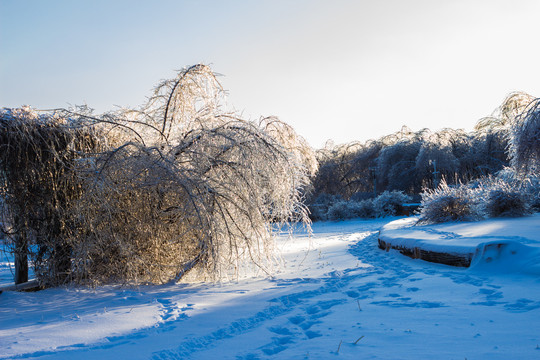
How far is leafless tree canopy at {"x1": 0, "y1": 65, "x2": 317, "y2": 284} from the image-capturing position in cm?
408

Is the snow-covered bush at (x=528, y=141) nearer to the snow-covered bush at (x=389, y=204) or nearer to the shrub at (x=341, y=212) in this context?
the snow-covered bush at (x=389, y=204)

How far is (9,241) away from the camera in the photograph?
179 inches

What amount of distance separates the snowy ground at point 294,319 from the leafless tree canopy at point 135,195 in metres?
0.41

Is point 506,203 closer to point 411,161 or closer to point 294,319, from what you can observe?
point 294,319

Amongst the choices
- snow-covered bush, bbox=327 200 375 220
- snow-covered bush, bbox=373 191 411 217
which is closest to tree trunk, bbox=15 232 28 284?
snow-covered bush, bbox=327 200 375 220

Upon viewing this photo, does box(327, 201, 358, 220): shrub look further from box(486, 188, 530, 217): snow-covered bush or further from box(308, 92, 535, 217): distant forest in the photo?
box(486, 188, 530, 217): snow-covered bush

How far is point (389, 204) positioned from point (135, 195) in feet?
44.0

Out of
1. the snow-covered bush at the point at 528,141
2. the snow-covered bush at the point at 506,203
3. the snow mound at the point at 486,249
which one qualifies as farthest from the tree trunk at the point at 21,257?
the snow-covered bush at the point at 506,203

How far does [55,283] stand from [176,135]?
241 centimetres

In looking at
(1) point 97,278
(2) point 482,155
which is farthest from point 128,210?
(2) point 482,155

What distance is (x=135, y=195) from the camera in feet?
14.7

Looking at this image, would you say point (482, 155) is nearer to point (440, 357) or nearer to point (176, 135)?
point (176, 135)

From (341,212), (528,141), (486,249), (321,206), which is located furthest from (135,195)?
(321,206)

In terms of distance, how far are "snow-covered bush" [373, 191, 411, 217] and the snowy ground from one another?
1168cm
